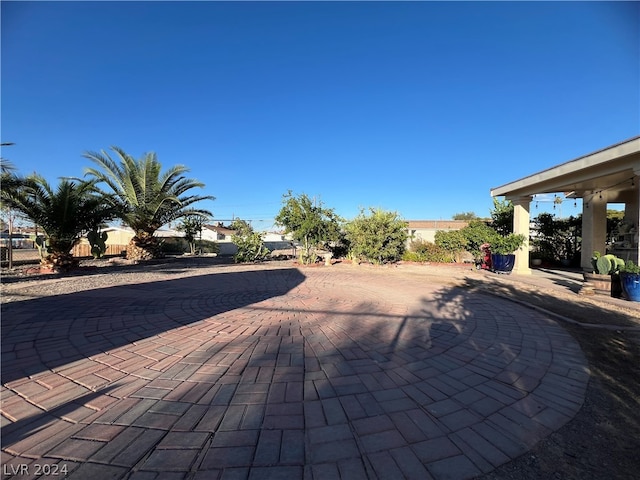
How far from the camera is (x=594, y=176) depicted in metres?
8.34

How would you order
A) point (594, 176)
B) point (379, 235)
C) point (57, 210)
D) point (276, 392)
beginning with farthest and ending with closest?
1. point (379, 235)
2. point (57, 210)
3. point (594, 176)
4. point (276, 392)

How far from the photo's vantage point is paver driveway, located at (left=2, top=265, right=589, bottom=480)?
5.62ft

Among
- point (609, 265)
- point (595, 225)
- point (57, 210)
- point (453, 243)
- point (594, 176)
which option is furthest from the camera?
point (453, 243)

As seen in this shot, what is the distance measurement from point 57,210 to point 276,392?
11.2m

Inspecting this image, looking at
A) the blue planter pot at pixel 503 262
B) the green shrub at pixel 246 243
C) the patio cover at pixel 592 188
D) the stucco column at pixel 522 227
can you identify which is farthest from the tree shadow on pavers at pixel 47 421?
the green shrub at pixel 246 243

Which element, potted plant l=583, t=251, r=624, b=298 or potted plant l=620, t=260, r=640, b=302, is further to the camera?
potted plant l=583, t=251, r=624, b=298

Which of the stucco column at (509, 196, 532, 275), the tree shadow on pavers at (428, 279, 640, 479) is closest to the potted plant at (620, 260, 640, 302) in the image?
the tree shadow on pavers at (428, 279, 640, 479)

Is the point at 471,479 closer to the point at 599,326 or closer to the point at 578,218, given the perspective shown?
the point at 599,326

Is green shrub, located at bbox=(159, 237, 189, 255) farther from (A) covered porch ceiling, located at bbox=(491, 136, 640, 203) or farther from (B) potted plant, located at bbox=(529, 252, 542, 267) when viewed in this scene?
(B) potted plant, located at bbox=(529, 252, 542, 267)

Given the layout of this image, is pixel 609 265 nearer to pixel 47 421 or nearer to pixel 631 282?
pixel 631 282

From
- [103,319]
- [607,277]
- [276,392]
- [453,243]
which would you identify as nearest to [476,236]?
[453,243]

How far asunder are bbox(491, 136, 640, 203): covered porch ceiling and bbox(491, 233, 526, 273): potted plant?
6.13 feet

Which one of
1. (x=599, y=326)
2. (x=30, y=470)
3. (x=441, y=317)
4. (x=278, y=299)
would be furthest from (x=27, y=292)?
(x=599, y=326)

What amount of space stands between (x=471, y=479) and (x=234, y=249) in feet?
82.1
